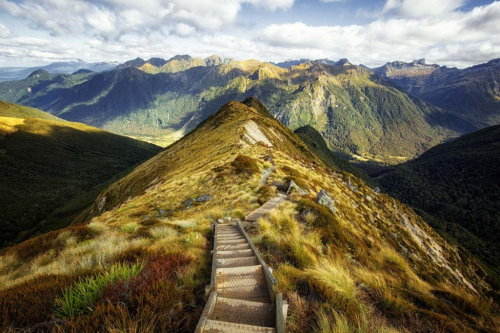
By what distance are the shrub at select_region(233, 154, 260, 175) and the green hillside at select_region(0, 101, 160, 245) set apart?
248ft

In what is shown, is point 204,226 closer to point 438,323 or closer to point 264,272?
point 264,272

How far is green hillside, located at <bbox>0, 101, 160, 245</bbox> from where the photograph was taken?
96312mm

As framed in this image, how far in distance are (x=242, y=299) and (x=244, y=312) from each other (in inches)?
25.4

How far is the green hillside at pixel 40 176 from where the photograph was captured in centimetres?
9631

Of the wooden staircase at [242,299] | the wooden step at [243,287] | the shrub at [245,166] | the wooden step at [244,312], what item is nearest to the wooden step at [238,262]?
the wooden staircase at [242,299]

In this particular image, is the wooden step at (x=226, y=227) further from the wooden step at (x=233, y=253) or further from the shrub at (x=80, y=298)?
the shrub at (x=80, y=298)

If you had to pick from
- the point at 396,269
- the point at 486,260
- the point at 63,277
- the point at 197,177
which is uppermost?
the point at 63,277

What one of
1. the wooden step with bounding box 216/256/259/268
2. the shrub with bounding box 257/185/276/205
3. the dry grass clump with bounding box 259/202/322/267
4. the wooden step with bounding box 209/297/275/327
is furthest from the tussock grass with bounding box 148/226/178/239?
the shrub with bounding box 257/185/276/205

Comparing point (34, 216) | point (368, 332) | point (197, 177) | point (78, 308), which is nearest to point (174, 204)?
point (197, 177)

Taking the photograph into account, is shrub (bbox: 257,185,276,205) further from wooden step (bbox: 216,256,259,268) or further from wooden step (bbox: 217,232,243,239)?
wooden step (bbox: 216,256,259,268)

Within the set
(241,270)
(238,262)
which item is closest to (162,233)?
(238,262)

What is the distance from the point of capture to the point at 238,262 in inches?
253

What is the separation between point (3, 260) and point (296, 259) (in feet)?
34.5

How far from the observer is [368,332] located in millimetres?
3809
